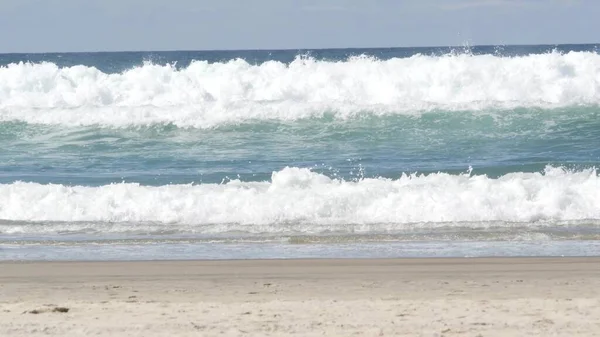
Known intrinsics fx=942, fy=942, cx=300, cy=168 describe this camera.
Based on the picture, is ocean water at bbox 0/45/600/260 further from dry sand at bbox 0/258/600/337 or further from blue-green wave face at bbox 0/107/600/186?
dry sand at bbox 0/258/600/337

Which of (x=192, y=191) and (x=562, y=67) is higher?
(x=562, y=67)

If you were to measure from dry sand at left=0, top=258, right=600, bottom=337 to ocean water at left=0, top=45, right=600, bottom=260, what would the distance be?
2.65 ft

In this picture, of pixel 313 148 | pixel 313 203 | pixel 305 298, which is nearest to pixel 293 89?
pixel 313 148

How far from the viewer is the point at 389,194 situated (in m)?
12.1

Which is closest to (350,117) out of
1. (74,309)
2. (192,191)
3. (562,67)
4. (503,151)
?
(503,151)

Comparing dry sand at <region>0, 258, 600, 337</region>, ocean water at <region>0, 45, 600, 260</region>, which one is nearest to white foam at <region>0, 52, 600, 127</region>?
ocean water at <region>0, 45, 600, 260</region>

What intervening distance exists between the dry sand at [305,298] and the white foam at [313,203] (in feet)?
8.54

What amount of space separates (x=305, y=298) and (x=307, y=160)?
10.3m

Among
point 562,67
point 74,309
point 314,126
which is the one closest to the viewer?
point 74,309

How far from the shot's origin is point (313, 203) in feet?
39.2

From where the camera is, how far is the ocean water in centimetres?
1054

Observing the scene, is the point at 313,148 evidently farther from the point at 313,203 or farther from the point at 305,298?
the point at 305,298

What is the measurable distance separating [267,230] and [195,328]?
5270mm

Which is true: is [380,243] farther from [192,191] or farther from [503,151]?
[503,151]
